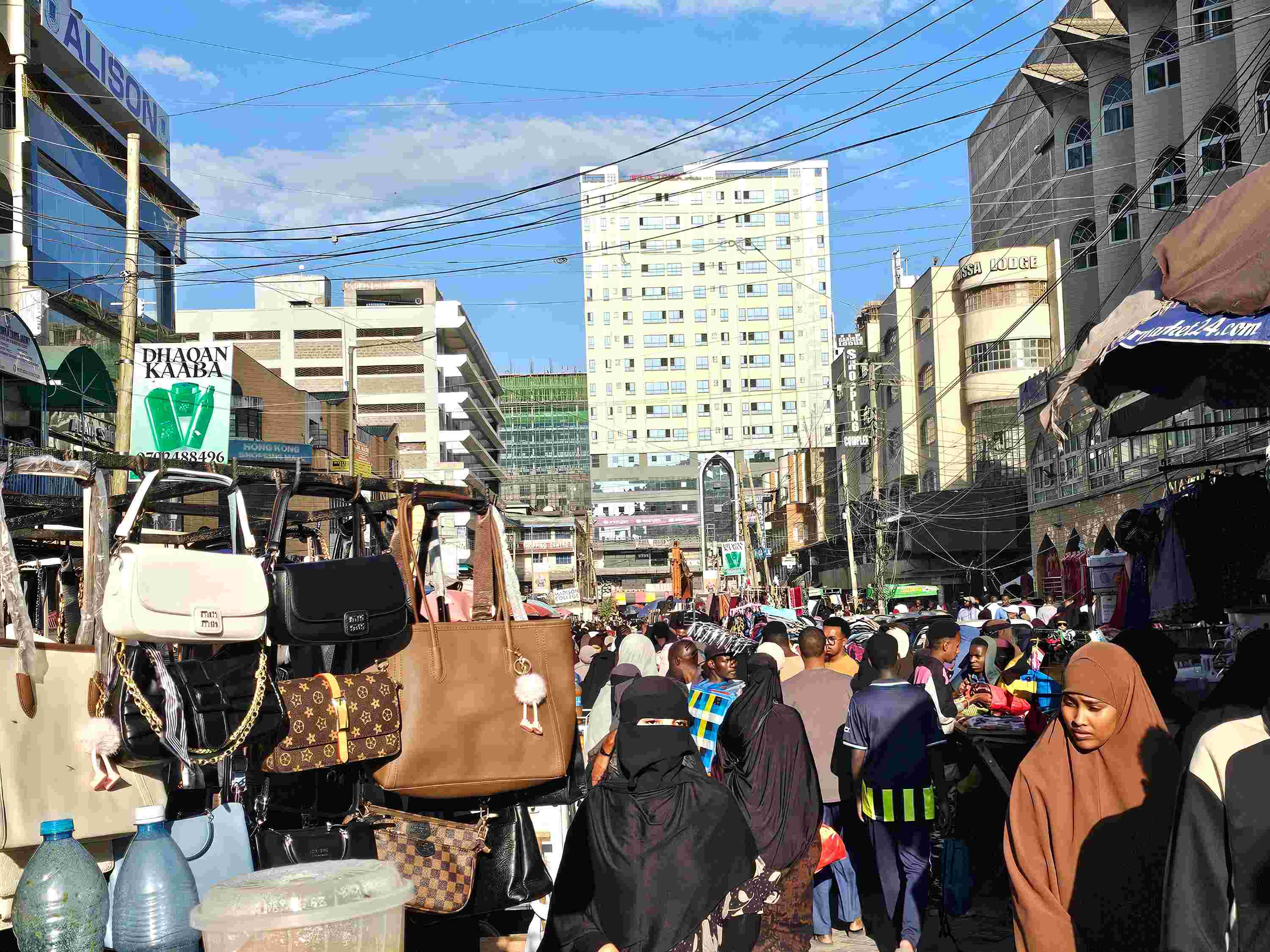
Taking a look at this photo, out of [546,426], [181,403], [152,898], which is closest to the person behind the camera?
[152,898]

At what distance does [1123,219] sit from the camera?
145ft

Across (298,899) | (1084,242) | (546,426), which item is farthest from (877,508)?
(546,426)

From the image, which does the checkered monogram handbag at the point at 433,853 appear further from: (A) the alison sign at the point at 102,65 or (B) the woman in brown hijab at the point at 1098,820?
(A) the alison sign at the point at 102,65

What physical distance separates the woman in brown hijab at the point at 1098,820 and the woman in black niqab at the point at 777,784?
195 cm

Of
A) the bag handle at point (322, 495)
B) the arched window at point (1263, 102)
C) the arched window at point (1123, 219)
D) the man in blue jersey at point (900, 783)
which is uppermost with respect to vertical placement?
the arched window at point (1123, 219)

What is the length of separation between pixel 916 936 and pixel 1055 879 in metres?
3.23

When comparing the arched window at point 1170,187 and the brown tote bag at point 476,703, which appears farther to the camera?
the arched window at point 1170,187

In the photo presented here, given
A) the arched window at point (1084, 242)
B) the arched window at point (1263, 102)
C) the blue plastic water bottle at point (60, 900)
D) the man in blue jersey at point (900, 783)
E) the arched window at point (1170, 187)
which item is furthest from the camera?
the arched window at point (1084, 242)

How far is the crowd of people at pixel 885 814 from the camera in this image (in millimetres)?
3248

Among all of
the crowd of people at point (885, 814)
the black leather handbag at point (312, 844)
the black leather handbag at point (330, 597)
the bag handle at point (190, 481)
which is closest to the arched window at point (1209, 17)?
the crowd of people at point (885, 814)

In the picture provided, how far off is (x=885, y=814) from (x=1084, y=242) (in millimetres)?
45276

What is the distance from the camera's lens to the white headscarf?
26.8ft

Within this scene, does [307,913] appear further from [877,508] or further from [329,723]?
[877,508]

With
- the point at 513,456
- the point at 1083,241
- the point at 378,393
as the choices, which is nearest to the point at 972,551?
the point at 1083,241
